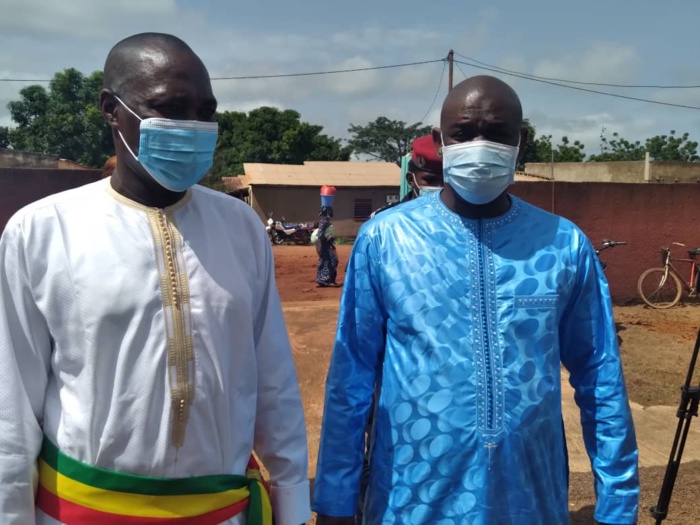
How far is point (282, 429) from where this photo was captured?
5.09 ft

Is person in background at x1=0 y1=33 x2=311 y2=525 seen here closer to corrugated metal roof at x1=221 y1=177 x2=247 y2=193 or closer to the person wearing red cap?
the person wearing red cap

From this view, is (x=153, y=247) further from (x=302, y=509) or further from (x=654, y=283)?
(x=654, y=283)

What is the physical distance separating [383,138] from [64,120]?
2156cm

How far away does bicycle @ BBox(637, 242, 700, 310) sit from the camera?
9477 millimetres

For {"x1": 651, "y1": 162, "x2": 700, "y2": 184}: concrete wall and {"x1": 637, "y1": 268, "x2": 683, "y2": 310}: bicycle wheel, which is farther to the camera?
{"x1": 651, "y1": 162, "x2": 700, "y2": 184}: concrete wall

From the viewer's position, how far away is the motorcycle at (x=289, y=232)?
68.5 ft

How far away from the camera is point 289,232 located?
21.0 meters

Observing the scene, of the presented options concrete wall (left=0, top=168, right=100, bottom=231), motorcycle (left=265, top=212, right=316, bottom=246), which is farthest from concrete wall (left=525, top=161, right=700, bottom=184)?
concrete wall (left=0, top=168, right=100, bottom=231)

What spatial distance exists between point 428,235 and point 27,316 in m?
0.99

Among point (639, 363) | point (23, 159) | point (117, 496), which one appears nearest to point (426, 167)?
point (117, 496)

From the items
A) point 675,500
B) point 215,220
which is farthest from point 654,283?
point 215,220

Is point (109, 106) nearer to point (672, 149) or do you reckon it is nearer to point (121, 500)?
point (121, 500)

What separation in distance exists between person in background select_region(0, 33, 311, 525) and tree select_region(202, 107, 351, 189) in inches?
1137

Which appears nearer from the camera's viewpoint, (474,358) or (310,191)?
(474,358)
